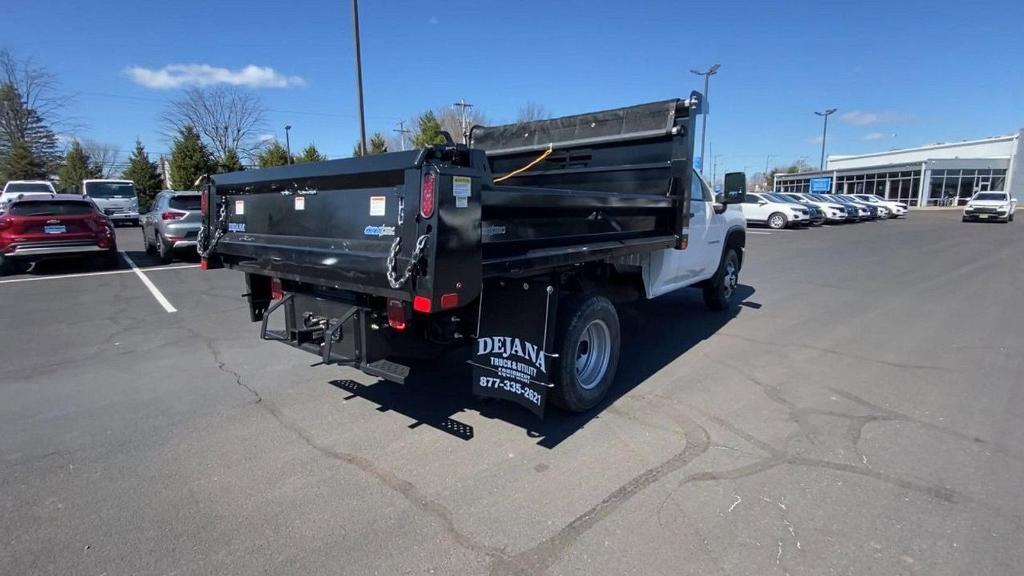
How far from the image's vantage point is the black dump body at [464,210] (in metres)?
2.89

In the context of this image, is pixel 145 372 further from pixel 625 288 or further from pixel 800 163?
pixel 800 163

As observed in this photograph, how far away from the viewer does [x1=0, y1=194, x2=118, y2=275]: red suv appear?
10242 millimetres

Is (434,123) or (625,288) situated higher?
(434,123)

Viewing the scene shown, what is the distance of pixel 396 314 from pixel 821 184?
65724mm

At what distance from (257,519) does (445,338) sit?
1.53 m

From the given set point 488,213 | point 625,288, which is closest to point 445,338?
point 488,213

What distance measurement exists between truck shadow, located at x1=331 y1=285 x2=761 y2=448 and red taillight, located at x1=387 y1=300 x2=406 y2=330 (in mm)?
980

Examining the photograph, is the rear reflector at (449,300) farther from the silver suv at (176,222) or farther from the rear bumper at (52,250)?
the rear bumper at (52,250)

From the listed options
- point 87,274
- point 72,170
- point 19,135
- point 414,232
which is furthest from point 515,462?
point 72,170

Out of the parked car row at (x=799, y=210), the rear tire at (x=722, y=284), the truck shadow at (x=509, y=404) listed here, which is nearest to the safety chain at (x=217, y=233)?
the truck shadow at (x=509, y=404)

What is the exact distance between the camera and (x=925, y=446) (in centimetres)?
358

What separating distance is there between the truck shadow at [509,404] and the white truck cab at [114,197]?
26335 millimetres

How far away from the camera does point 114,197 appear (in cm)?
2489

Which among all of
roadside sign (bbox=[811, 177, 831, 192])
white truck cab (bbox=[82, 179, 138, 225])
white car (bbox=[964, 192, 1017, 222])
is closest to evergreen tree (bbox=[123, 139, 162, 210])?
white truck cab (bbox=[82, 179, 138, 225])
